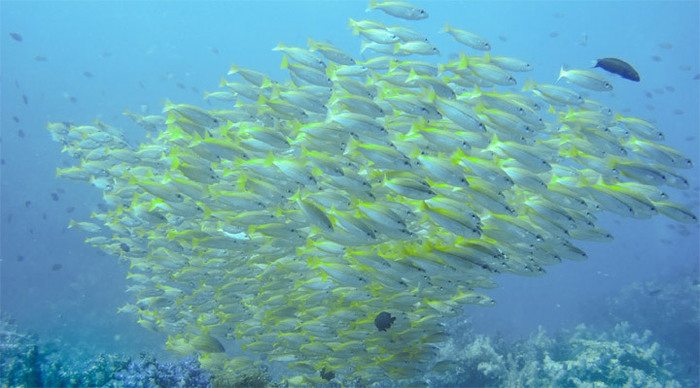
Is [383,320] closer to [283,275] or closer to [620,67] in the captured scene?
[283,275]

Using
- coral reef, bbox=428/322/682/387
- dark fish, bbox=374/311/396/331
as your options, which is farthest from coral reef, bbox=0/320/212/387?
coral reef, bbox=428/322/682/387

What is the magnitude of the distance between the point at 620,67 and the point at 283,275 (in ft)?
18.7

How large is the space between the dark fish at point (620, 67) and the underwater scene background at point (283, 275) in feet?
3.67

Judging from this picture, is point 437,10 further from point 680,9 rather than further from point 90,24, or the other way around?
point 90,24

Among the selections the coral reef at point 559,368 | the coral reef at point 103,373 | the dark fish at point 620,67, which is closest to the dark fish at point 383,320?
the coral reef at point 103,373

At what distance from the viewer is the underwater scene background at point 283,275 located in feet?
23.7

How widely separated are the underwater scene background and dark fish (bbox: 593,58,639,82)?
44.0 inches

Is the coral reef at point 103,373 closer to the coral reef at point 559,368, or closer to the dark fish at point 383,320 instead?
the dark fish at point 383,320

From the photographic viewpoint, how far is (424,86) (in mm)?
6270

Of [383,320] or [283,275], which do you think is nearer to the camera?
[383,320]

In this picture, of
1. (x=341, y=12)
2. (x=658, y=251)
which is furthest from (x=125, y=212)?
(x=341, y=12)

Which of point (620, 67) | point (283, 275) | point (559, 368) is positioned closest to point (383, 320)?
point (283, 275)

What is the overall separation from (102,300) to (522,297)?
26.4 metres

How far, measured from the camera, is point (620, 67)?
732cm
